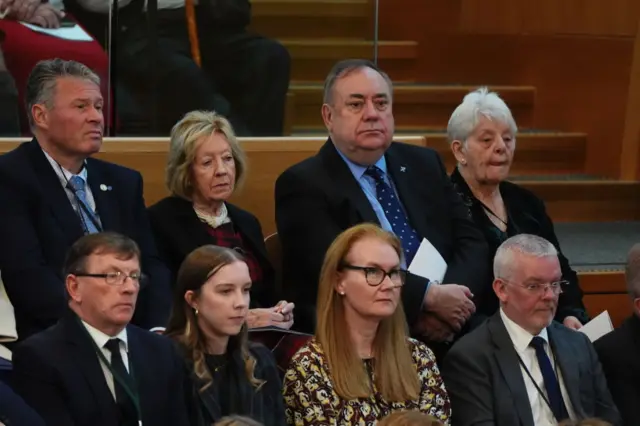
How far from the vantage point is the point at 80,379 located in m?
3.12

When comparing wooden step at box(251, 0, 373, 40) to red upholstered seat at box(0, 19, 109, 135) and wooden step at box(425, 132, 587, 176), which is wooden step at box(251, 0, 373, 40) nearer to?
red upholstered seat at box(0, 19, 109, 135)

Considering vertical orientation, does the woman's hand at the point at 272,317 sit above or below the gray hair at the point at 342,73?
below

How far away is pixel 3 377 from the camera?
3.40 m

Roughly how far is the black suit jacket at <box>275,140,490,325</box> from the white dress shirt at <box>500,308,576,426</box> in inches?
11.6

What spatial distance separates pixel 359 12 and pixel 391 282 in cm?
197

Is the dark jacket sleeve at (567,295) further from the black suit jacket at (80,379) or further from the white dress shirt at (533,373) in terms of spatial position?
the black suit jacket at (80,379)

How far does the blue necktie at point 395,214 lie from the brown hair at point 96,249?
1127mm

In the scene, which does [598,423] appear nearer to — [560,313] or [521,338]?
[521,338]

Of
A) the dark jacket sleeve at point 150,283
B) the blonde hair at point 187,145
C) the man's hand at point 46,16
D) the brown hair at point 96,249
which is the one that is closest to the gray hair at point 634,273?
the blonde hair at point 187,145

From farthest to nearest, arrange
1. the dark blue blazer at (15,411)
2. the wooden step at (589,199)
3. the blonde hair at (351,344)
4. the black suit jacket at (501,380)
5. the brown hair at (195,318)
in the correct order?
1. the wooden step at (589,199)
2. the black suit jacket at (501,380)
3. the blonde hair at (351,344)
4. the brown hair at (195,318)
5. the dark blue blazer at (15,411)

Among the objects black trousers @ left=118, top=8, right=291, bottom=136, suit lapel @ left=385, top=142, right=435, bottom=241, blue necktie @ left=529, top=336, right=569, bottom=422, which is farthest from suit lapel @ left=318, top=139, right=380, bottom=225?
black trousers @ left=118, top=8, right=291, bottom=136

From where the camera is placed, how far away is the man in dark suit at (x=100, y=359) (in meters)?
3.11

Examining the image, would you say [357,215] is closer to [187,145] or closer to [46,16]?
[187,145]

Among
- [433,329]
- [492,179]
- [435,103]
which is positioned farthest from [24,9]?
[435,103]
